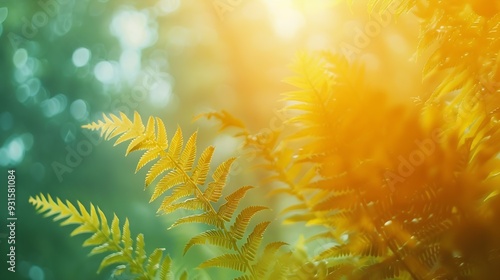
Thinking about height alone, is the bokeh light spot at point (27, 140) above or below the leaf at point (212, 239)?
above

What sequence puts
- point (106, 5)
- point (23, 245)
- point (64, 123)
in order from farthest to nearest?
1. point (106, 5)
2. point (64, 123)
3. point (23, 245)

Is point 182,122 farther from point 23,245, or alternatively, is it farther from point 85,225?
point 85,225

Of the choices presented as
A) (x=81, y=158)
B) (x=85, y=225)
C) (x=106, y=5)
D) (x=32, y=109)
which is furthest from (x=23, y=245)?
(x=85, y=225)

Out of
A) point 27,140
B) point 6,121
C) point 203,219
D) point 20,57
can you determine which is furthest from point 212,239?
point 20,57

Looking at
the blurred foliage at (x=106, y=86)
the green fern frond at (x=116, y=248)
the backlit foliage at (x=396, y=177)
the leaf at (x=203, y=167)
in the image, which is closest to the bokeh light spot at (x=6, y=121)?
the blurred foliage at (x=106, y=86)

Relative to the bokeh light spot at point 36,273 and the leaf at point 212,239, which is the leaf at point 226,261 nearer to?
the leaf at point 212,239

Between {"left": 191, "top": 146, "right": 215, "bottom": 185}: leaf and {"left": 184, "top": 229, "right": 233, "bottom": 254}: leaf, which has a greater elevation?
{"left": 191, "top": 146, "right": 215, "bottom": 185}: leaf

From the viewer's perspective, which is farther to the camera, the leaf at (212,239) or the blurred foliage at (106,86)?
the blurred foliage at (106,86)

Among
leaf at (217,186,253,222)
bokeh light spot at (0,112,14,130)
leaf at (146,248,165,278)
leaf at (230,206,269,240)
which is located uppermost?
bokeh light spot at (0,112,14,130)

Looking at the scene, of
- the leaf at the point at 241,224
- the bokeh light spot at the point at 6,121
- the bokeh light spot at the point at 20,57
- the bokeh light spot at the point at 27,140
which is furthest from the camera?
the bokeh light spot at the point at 20,57

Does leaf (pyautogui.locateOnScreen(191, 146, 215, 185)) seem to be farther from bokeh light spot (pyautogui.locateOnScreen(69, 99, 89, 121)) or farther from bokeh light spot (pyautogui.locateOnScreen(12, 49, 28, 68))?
bokeh light spot (pyautogui.locateOnScreen(12, 49, 28, 68))

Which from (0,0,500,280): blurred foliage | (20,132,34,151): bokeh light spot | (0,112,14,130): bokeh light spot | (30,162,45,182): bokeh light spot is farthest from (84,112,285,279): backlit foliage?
(0,112,14,130): bokeh light spot
